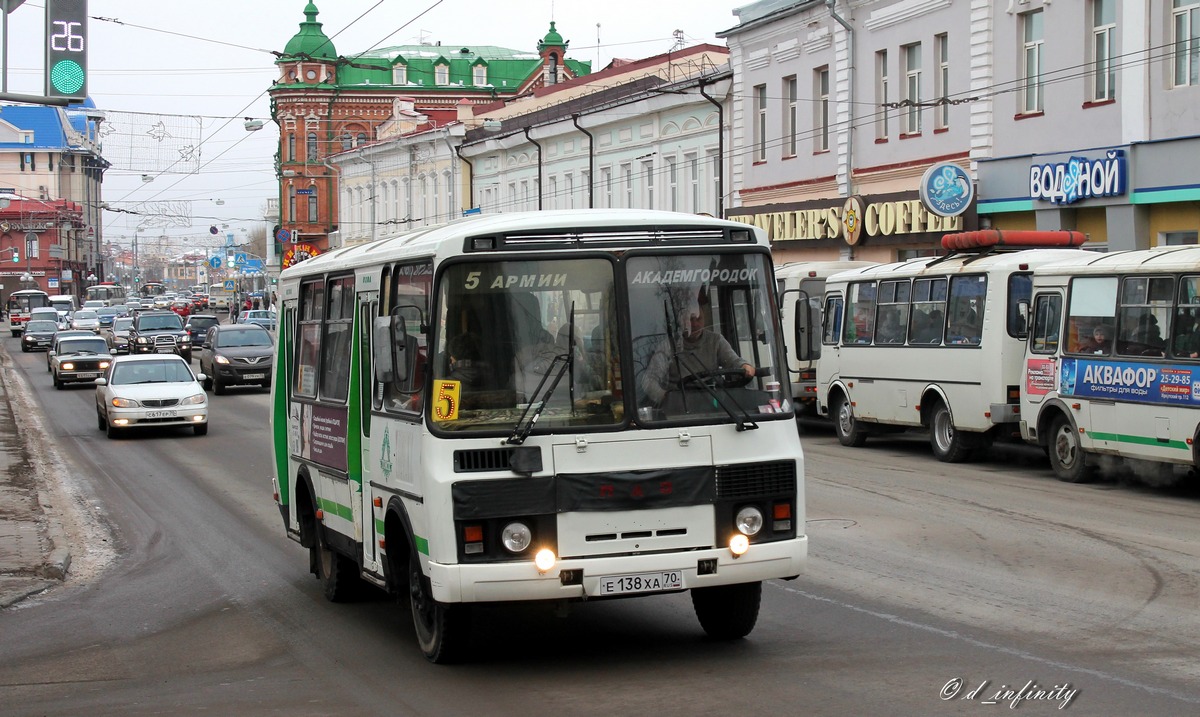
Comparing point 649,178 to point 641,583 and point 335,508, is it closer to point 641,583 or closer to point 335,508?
point 335,508

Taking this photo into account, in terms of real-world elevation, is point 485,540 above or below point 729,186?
below

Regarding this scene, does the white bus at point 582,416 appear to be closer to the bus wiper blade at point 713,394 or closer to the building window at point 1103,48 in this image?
the bus wiper blade at point 713,394

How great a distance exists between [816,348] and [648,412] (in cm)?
366

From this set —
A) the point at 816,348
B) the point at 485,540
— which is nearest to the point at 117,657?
the point at 485,540

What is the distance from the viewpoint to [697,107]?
1780 inches

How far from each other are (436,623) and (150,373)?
2190 cm

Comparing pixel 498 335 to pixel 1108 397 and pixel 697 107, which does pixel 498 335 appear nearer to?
pixel 1108 397

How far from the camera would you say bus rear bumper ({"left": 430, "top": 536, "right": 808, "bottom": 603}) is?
811 cm

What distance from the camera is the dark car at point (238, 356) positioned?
39.2m

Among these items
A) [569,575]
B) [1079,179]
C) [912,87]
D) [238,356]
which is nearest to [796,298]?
[1079,179]

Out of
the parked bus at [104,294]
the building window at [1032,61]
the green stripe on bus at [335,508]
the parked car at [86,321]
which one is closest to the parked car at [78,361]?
the parked car at [86,321]

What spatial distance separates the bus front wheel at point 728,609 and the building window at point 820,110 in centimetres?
3106

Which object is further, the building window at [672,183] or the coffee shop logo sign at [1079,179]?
the building window at [672,183]
